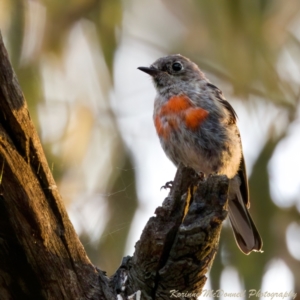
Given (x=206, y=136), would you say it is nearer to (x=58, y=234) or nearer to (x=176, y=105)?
(x=176, y=105)

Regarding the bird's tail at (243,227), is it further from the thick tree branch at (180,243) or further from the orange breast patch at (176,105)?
the thick tree branch at (180,243)

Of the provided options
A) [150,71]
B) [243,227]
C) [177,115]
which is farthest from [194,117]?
[243,227]

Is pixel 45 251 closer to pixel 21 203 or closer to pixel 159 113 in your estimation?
pixel 21 203

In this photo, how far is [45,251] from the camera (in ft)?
8.67

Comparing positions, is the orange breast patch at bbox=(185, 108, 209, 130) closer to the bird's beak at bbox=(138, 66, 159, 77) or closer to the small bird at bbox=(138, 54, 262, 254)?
the small bird at bbox=(138, 54, 262, 254)

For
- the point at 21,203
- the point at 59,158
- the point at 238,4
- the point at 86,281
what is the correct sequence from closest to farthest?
1. the point at 21,203
2. the point at 86,281
3. the point at 59,158
4. the point at 238,4

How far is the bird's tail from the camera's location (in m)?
4.73

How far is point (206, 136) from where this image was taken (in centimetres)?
456

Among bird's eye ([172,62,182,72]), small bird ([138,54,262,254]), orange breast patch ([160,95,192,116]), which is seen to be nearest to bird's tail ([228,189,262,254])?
small bird ([138,54,262,254])

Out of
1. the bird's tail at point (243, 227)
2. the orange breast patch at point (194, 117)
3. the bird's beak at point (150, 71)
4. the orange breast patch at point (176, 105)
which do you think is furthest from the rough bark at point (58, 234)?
the bird's beak at point (150, 71)

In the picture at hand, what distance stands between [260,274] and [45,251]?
8.63ft

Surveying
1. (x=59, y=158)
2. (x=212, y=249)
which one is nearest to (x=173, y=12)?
(x=59, y=158)

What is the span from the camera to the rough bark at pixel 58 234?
2521 mm

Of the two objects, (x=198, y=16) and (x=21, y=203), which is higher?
(x=198, y=16)
